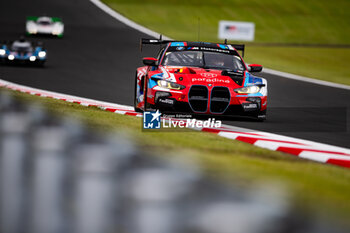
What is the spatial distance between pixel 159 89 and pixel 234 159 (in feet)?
12.4

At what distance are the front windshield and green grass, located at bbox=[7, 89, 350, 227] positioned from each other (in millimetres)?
2123

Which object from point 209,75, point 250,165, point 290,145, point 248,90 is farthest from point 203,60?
point 250,165

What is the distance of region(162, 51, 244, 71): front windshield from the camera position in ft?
37.4

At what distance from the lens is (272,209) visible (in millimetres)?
3992

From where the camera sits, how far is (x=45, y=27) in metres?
31.3

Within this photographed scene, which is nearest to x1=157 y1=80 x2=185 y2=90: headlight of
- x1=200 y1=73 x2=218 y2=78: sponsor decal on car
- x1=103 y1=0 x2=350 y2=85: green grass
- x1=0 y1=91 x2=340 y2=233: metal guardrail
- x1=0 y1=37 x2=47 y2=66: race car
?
x1=200 y1=73 x2=218 y2=78: sponsor decal on car

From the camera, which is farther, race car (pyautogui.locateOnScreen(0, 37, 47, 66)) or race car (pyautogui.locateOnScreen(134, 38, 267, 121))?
race car (pyautogui.locateOnScreen(0, 37, 47, 66))

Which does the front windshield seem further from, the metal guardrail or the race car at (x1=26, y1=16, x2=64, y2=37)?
the race car at (x1=26, y1=16, x2=64, y2=37)

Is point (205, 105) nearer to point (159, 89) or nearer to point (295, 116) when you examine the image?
point (159, 89)

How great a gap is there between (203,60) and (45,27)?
21.0 meters

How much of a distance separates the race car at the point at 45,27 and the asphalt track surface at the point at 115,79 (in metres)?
0.55

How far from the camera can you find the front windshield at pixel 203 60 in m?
11.4

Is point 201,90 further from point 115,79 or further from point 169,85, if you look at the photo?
point 115,79

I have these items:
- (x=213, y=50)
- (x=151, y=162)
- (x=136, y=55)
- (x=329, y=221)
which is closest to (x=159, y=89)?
(x=213, y=50)
